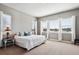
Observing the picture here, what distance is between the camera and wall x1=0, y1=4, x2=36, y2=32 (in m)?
3.88

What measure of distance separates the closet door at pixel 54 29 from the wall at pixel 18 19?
6.65 ft

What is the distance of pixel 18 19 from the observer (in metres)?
4.65

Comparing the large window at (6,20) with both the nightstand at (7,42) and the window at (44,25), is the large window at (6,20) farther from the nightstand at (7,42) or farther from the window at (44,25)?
the window at (44,25)

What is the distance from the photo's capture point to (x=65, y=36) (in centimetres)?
521

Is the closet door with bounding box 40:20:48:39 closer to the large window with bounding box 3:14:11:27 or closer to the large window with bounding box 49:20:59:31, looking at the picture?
the large window with bounding box 49:20:59:31

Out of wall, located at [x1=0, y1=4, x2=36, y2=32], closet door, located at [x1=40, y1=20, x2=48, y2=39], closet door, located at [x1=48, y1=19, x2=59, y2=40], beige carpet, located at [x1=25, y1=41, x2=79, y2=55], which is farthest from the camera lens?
closet door, located at [x1=40, y1=20, x2=48, y2=39]

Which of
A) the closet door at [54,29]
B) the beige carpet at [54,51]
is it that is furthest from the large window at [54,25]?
the beige carpet at [54,51]

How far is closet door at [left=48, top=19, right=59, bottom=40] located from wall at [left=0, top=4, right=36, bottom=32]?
2026 millimetres

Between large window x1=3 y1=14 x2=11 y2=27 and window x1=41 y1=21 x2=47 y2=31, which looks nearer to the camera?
large window x1=3 y1=14 x2=11 y2=27

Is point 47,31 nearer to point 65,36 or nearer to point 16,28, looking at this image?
point 65,36

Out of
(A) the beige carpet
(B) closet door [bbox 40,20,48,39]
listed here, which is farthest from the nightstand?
(B) closet door [bbox 40,20,48,39]

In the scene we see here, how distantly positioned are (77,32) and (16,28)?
4.18m

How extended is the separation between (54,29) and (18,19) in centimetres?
321

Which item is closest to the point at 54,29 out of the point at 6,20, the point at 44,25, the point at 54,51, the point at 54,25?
the point at 54,25
